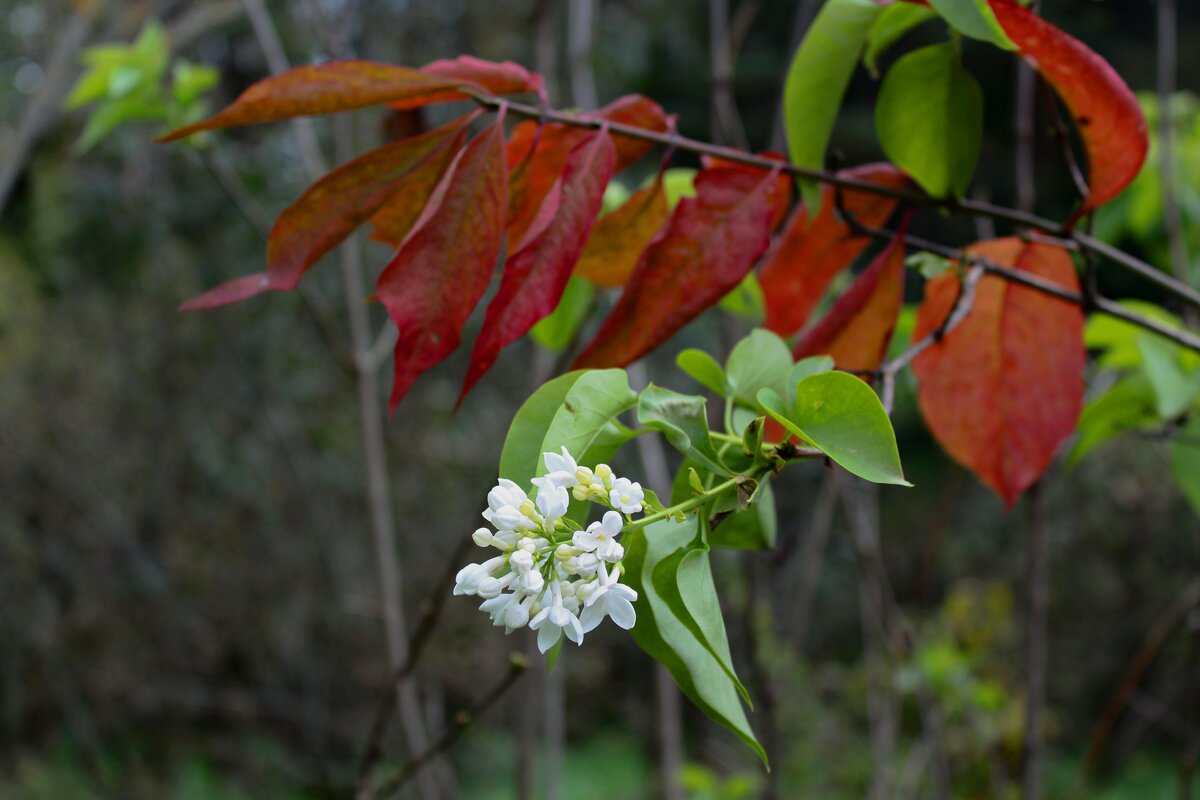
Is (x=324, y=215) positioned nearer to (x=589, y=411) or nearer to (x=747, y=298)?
(x=589, y=411)

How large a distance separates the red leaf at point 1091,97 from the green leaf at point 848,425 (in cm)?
18

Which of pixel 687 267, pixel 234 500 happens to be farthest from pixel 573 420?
pixel 234 500

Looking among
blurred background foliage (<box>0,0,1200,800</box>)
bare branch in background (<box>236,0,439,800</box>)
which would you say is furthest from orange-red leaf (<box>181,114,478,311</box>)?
blurred background foliage (<box>0,0,1200,800</box>)

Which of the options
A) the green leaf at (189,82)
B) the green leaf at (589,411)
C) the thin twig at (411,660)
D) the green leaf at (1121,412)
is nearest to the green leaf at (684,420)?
the green leaf at (589,411)

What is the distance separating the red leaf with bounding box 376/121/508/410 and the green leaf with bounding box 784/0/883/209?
133 mm

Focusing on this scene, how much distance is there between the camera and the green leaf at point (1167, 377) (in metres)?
0.51

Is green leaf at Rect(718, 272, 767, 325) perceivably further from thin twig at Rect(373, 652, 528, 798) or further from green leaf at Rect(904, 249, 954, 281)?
thin twig at Rect(373, 652, 528, 798)

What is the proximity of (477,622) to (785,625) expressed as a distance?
1.17m

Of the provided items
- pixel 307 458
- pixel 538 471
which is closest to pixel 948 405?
pixel 538 471

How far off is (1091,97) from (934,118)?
62 mm

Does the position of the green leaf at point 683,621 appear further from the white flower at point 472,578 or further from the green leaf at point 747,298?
the green leaf at point 747,298

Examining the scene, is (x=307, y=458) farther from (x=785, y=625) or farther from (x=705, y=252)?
(x=705, y=252)

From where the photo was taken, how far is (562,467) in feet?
0.86

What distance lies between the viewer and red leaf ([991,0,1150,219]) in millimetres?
365
